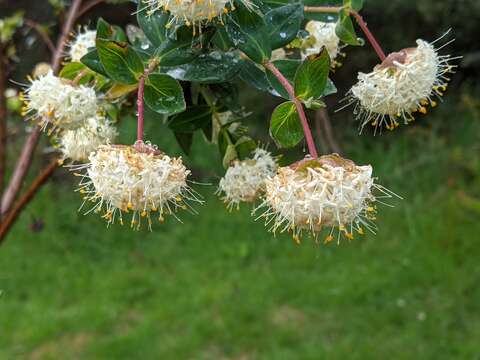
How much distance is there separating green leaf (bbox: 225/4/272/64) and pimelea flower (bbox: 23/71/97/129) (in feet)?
0.62

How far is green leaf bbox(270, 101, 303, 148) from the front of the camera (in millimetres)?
621

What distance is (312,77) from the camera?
0.60 metres

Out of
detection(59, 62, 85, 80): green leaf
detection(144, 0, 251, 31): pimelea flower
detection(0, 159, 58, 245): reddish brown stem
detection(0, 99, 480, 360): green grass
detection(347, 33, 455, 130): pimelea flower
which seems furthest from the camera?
detection(0, 99, 480, 360): green grass

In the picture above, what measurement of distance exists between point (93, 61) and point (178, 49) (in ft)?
0.31

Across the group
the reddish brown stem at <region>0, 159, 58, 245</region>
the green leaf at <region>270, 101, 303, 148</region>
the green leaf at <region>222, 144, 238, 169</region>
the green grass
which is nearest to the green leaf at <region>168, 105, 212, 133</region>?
the green leaf at <region>222, 144, 238, 169</region>

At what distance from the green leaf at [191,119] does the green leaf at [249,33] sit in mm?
138

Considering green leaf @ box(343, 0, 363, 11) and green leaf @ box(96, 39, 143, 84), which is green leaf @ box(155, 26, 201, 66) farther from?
green leaf @ box(343, 0, 363, 11)

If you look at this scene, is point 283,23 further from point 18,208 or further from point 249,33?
point 18,208

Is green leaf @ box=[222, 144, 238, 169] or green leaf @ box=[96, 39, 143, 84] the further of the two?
green leaf @ box=[222, 144, 238, 169]

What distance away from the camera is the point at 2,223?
3.26 ft

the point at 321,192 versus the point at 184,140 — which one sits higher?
the point at 184,140

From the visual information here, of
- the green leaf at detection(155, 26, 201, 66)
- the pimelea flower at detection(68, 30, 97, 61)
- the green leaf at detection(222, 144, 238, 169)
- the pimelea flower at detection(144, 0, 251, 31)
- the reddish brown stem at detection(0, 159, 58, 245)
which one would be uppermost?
the pimelea flower at detection(68, 30, 97, 61)

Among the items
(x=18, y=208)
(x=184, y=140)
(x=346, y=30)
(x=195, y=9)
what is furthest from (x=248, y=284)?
(x=195, y=9)

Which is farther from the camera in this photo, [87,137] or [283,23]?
[87,137]
